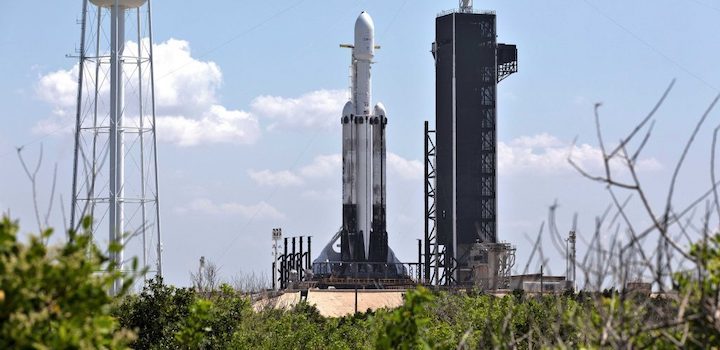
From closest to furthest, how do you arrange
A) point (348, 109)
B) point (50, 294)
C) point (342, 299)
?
point (50, 294) → point (342, 299) → point (348, 109)

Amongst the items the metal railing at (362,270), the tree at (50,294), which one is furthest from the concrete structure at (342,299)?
the tree at (50,294)

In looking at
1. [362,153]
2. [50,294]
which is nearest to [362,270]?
[362,153]

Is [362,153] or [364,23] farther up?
[364,23]

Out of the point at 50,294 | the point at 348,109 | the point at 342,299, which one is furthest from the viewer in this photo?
the point at 348,109

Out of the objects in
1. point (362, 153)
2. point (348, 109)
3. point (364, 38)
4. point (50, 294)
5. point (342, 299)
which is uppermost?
point (364, 38)

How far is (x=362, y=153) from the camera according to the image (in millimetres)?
86562

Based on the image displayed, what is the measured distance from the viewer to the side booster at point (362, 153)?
8638 cm

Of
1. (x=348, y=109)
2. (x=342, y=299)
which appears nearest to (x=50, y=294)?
(x=342, y=299)

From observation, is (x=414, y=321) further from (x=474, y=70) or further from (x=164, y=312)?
(x=474, y=70)

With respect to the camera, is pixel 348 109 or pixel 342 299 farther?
pixel 348 109

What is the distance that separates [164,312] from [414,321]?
16467 mm

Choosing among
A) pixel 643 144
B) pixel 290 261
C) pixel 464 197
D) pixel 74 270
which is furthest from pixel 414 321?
pixel 290 261

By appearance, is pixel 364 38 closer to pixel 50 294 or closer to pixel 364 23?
pixel 364 23

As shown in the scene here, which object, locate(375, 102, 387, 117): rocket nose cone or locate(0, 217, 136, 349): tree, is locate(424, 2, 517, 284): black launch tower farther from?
locate(0, 217, 136, 349): tree
